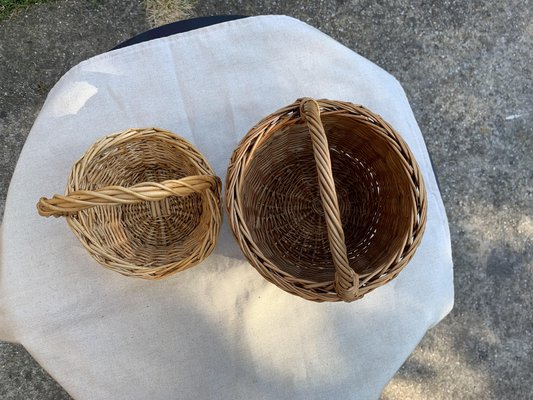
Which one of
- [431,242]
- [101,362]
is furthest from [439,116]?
[101,362]

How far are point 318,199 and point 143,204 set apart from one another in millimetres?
352

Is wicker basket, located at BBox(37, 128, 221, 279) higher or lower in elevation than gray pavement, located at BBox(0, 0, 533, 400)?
higher

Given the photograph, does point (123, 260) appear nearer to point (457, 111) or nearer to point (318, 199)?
point (318, 199)

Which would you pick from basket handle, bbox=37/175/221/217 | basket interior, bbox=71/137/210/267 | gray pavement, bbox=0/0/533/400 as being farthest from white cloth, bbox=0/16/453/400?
gray pavement, bbox=0/0/533/400

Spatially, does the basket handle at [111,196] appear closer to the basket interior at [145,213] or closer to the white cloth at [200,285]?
the basket interior at [145,213]

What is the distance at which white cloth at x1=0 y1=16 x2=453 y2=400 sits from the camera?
880 millimetres

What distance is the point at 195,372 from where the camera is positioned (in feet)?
2.91

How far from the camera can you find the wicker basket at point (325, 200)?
0.69 metres

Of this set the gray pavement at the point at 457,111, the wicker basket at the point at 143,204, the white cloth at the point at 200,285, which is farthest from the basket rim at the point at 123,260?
the gray pavement at the point at 457,111

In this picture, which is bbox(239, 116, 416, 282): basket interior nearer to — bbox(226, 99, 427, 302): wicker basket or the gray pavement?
bbox(226, 99, 427, 302): wicker basket

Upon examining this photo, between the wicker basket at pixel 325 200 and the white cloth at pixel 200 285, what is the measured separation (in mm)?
90

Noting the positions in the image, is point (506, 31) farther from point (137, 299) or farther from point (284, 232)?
point (137, 299)

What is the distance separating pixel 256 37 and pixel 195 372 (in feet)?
2.17

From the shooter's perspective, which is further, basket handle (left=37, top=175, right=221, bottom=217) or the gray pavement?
the gray pavement
